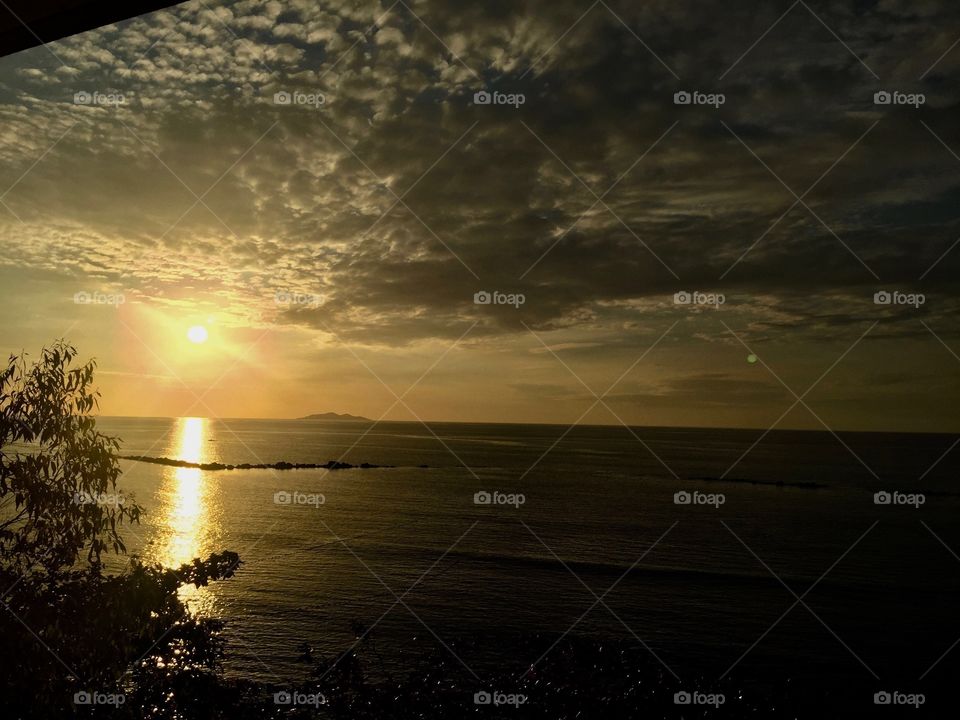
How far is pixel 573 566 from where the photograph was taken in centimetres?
4316

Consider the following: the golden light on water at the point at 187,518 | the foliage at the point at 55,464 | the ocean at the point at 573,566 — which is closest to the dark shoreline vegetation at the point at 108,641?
the foliage at the point at 55,464

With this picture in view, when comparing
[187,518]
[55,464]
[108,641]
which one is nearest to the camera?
[55,464]

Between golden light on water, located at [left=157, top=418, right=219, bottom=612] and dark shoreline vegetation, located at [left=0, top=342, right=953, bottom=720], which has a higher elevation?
golden light on water, located at [left=157, top=418, right=219, bottom=612]

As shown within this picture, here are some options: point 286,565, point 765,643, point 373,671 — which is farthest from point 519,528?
point 373,671

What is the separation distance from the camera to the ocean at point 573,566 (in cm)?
2884

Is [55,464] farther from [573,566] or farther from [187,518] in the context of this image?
[187,518]

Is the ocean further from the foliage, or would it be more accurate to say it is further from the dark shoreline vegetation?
the foliage

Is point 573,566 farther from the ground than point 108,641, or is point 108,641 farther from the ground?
point 573,566

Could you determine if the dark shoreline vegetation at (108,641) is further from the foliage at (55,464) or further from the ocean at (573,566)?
the ocean at (573,566)

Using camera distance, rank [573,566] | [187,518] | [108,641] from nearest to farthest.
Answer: [108,641] → [573,566] → [187,518]

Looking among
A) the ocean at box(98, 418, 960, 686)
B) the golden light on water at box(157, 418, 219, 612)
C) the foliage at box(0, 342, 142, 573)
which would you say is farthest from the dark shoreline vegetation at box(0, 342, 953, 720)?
the golden light on water at box(157, 418, 219, 612)

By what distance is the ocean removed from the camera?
28.8 m

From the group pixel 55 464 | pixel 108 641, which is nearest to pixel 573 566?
pixel 108 641

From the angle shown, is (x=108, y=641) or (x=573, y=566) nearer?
(x=108, y=641)
